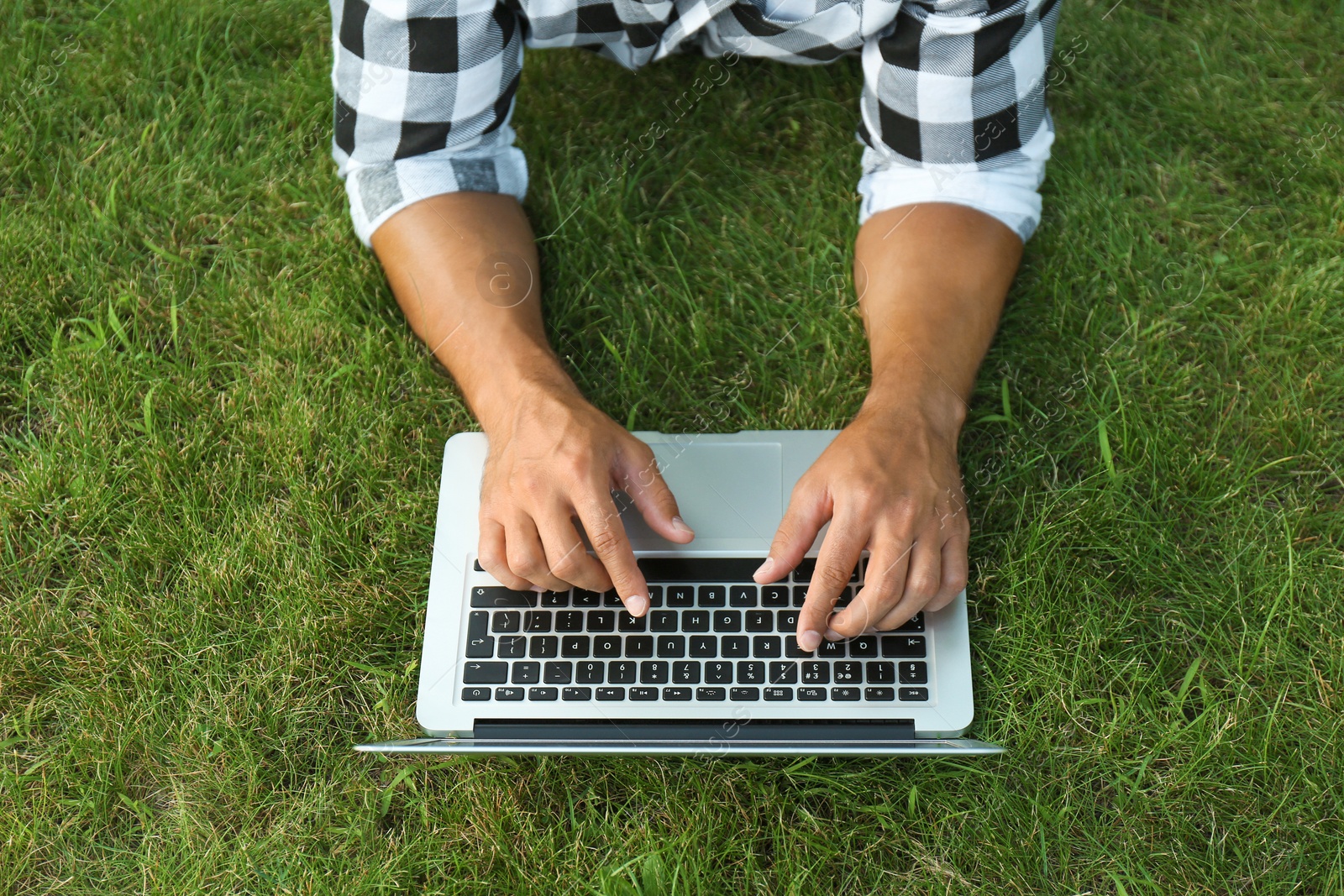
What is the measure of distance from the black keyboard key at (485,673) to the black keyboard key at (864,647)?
1.45 ft

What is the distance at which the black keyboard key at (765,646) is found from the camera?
1208 millimetres

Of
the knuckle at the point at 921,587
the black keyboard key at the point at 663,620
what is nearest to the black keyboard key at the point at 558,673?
the black keyboard key at the point at 663,620

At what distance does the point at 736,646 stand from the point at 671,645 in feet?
0.27

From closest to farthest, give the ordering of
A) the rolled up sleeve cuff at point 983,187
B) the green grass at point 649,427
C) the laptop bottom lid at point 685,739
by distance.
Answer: the laptop bottom lid at point 685,739
the green grass at point 649,427
the rolled up sleeve cuff at point 983,187

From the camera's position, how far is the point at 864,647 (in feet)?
3.94

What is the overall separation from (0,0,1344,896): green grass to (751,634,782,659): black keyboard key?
0.18 metres

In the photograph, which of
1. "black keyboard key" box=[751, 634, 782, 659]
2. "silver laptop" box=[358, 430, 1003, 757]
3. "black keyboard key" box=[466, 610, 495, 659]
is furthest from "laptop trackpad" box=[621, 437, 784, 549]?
"black keyboard key" box=[466, 610, 495, 659]

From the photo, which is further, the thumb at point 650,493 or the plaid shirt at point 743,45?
the plaid shirt at point 743,45

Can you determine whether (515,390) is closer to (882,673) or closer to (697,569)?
(697,569)

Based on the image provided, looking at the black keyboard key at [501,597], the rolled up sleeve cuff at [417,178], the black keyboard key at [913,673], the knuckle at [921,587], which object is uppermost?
the rolled up sleeve cuff at [417,178]

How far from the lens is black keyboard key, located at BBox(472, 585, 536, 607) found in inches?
49.0

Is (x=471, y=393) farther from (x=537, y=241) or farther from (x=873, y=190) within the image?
(x=873, y=190)

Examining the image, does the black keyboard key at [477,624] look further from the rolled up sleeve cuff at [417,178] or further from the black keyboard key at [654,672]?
the rolled up sleeve cuff at [417,178]

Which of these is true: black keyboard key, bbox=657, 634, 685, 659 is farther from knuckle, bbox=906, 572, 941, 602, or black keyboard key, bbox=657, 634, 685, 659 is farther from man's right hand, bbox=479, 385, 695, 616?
knuckle, bbox=906, 572, 941, 602
